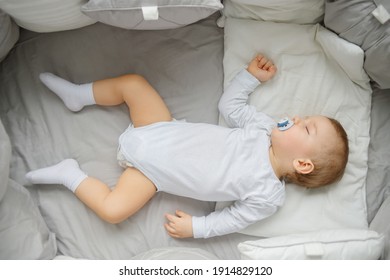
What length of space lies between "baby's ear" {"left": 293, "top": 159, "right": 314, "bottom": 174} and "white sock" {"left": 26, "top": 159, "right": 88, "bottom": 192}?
577mm

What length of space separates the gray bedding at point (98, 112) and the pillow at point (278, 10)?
0.33 feet

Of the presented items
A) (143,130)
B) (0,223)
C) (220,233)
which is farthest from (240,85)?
(0,223)

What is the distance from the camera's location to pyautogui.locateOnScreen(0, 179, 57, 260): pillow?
113 centimetres

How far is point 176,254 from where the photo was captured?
118cm

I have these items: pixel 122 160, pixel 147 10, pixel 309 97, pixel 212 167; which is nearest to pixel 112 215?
pixel 122 160

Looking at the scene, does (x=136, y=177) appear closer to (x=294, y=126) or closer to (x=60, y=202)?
(x=60, y=202)

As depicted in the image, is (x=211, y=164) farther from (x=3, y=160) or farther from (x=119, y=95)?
(x=3, y=160)

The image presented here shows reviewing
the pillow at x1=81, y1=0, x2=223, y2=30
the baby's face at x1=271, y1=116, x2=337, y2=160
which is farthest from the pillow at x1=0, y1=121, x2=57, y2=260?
the baby's face at x1=271, y1=116, x2=337, y2=160

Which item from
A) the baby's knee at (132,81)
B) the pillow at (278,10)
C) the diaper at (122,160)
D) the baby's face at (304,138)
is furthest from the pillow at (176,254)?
the pillow at (278,10)

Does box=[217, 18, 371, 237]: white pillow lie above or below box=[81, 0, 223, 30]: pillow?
below

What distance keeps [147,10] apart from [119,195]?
1.60 feet

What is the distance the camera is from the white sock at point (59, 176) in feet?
4.30

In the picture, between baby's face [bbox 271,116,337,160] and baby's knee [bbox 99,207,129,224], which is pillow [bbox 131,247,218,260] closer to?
baby's knee [bbox 99,207,129,224]

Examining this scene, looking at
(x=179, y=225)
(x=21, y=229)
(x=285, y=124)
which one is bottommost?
(x=179, y=225)
